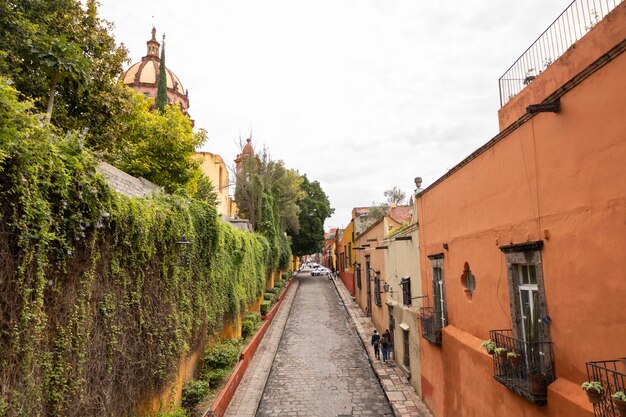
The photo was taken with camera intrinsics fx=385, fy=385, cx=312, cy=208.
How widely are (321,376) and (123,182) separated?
8757mm

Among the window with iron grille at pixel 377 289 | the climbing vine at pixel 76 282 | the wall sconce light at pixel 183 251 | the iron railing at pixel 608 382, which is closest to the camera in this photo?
the climbing vine at pixel 76 282

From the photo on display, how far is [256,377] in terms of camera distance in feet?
41.7

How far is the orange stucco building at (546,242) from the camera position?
4.27 meters

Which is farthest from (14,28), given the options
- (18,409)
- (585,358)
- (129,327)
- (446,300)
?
(585,358)

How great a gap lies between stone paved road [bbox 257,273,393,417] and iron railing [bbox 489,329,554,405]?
514 cm

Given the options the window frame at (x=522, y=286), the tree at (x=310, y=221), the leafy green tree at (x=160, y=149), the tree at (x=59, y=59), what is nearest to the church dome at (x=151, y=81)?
the tree at (x=310, y=221)

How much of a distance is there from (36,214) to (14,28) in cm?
861

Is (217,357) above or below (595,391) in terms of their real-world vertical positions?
below

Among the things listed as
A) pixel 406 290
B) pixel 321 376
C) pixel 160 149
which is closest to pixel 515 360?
pixel 406 290

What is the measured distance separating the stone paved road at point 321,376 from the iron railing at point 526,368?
202 inches

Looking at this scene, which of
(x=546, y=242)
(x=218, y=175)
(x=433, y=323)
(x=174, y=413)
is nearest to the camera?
(x=546, y=242)

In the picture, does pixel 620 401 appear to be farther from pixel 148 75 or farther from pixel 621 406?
pixel 148 75

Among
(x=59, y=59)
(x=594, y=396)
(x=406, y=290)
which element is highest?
(x=59, y=59)

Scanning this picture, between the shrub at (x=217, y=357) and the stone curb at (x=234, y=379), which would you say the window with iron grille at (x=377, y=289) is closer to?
the stone curb at (x=234, y=379)
